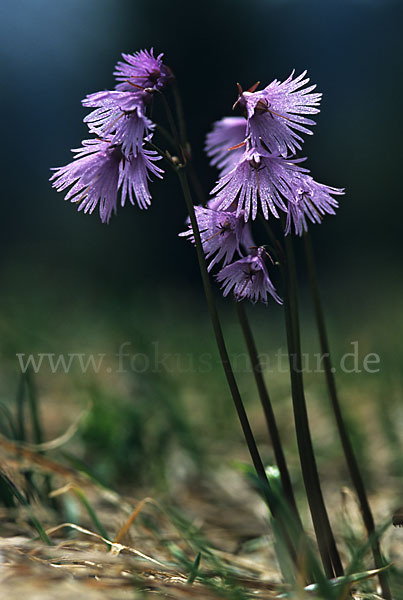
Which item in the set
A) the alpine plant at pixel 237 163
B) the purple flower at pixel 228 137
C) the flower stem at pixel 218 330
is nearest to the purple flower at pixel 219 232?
the alpine plant at pixel 237 163

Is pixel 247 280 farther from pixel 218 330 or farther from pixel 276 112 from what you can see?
pixel 276 112

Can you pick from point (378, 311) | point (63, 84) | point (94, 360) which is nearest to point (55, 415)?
point (94, 360)

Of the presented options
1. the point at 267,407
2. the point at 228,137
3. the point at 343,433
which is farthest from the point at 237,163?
the point at 343,433

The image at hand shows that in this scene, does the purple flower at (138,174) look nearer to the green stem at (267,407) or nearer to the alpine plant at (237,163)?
the alpine plant at (237,163)

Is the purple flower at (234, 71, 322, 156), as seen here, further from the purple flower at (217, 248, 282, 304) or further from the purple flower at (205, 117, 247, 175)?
the purple flower at (205, 117, 247, 175)

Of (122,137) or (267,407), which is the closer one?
(122,137)

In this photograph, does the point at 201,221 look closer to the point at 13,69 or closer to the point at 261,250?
the point at 261,250

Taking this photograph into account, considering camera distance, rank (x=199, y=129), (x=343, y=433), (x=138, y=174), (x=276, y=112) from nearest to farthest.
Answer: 1. (x=276, y=112)
2. (x=138, y=174)
3. (x=343, y=433)
4. (x=199, y=129)

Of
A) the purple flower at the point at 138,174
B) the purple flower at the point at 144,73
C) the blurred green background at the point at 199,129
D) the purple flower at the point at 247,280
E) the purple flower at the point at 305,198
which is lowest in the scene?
the purple flower at the point at 247,280
